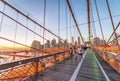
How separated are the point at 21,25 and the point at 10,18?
110 centimetres

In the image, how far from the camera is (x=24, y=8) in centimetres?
1097

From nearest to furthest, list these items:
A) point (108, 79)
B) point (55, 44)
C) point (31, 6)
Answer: point (108, 79) < point (31, 6) < point (55, 44)

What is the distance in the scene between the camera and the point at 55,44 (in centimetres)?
1856

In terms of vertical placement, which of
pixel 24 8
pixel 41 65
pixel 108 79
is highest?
pixel 24 8

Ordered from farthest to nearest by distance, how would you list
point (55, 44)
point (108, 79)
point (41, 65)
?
point (55, 44) → point (41, 65) → point (108, 79)

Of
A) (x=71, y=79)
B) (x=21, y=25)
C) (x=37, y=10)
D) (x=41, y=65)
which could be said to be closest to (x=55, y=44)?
(x=37, y=10)

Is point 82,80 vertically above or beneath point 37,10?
beneath

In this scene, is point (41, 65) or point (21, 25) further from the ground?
point (21, 25)

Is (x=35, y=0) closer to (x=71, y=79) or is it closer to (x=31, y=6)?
(x=31, y=6)

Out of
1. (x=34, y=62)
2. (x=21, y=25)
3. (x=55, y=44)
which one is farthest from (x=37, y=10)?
(x=34, y=62)

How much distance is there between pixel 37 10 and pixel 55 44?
7.38 meters

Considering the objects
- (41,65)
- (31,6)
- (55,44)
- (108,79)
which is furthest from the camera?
(55,44)

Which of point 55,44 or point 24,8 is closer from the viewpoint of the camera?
point 24,8

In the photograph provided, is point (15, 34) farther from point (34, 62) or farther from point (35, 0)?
point (34, 62)
